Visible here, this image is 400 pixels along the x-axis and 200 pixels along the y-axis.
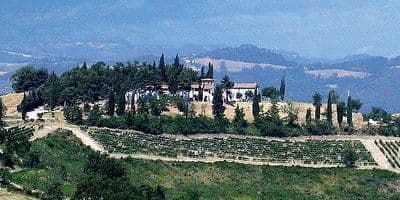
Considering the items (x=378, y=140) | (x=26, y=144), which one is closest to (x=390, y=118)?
(x=378, y=140)

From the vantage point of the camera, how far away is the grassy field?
7494cm

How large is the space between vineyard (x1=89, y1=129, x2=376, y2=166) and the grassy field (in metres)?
5.37

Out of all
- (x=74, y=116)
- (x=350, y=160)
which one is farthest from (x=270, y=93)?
(x=74, y=116)

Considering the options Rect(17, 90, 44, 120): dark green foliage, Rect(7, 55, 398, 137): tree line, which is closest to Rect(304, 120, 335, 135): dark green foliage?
Rect(7, 55, 398, 137): tree line

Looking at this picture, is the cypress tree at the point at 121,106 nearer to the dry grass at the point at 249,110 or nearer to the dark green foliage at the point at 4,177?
the dry grass at the point at 249,110

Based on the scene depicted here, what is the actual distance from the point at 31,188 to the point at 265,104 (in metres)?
77.5

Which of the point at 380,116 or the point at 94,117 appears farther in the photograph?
the point at 380,116

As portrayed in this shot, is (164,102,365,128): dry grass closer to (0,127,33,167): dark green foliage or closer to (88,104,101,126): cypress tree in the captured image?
(88,104,101,126): cypress tree

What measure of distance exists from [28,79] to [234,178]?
63045mm

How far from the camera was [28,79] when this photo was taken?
13250cm

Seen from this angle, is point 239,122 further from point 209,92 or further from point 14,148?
point 14,148

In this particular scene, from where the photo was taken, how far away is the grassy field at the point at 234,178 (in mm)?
74938

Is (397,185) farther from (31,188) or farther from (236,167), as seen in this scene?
(31,188)

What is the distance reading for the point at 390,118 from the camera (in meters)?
127
